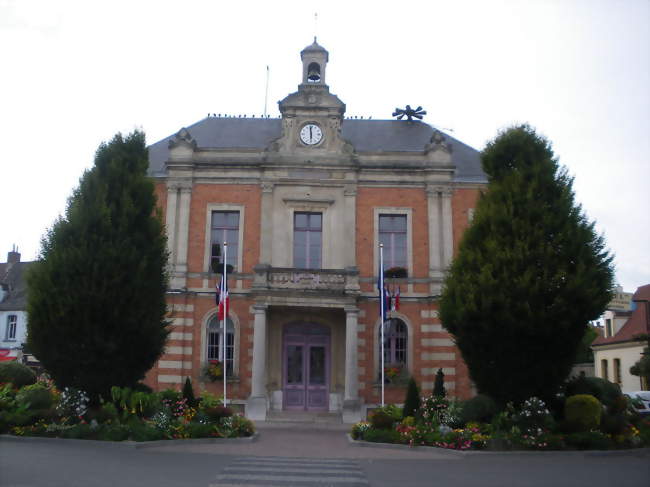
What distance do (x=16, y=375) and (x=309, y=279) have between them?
9.08 m

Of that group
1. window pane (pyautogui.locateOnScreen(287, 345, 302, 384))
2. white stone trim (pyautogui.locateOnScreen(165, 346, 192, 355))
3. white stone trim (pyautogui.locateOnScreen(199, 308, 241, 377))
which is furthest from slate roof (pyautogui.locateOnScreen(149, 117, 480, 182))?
window pane (pyautogui.locateOnScreen(287, 345, 302, 384))

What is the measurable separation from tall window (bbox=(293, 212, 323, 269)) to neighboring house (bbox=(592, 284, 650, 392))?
1844 centimetres

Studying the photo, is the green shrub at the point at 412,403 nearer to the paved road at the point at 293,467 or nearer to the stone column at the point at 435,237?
the paved road at the point at 293,467

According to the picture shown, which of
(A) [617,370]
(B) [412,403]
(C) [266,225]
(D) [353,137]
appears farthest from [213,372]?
(A) [617,370]

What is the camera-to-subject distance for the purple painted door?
22219mm

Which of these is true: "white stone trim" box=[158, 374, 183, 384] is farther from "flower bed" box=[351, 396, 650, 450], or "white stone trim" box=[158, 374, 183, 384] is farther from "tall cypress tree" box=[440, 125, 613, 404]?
"tall cypress tree" box=[440, 125, 613, 404]

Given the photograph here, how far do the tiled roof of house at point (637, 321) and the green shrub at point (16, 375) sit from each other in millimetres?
27800

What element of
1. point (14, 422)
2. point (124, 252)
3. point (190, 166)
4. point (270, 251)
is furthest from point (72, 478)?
point (190, 166)

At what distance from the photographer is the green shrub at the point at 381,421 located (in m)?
16.0

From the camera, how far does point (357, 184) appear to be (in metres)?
23.4

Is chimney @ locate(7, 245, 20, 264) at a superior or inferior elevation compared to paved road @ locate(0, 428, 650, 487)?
superior

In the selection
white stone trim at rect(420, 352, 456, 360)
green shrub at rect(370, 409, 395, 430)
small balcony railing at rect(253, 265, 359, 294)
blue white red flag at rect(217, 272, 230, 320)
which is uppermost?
small balcony railing at rect(253, 265, 359, 294)

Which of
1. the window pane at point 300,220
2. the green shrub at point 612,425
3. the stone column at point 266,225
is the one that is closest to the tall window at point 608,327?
the window pane at point 300,220

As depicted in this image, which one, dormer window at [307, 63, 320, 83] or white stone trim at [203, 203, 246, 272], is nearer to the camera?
white stone trim at [203, 203, 246, 272]
